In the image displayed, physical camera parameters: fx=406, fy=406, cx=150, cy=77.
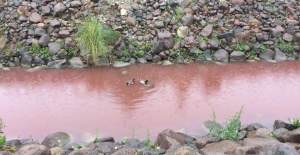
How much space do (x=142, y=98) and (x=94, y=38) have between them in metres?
1.71

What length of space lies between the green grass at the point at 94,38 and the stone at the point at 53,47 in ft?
1.51

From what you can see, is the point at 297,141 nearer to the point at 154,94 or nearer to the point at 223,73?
the point at 154,94

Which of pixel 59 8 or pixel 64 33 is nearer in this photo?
pixel 64 33

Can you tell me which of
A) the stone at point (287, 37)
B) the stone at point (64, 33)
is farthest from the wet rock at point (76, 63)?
the stone at point (287, 37)

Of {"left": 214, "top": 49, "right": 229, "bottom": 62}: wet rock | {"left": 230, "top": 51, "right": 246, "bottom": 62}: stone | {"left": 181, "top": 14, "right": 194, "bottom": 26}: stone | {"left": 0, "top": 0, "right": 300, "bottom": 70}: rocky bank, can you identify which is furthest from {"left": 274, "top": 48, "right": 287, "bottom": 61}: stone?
{"left": 181, "top": 14, "right": 194, "bottom": 26}: stone

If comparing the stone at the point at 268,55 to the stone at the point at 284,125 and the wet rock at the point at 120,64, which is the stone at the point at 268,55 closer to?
the wet rock at the point at 120,64

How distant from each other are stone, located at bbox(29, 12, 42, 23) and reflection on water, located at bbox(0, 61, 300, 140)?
3.77 ft

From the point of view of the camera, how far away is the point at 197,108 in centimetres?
627

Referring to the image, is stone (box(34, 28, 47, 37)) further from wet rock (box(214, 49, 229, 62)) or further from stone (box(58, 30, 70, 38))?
wet rock (box(214, 49, 229, 62))

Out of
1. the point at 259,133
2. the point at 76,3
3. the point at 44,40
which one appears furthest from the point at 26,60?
the point at 259,133

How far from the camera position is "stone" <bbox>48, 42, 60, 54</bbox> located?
787 cm

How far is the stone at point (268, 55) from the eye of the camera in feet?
27.0

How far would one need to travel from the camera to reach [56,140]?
5.23m

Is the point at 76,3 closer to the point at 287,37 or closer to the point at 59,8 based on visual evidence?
the point at 59,8
